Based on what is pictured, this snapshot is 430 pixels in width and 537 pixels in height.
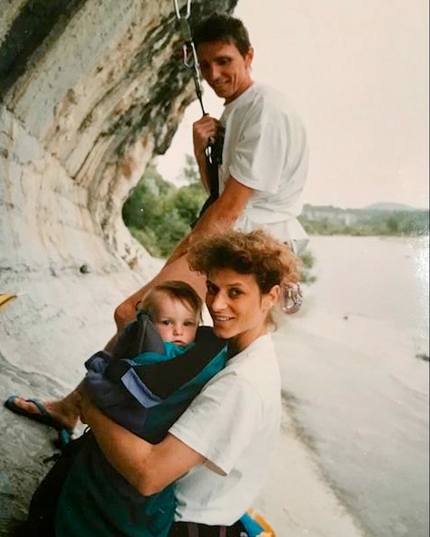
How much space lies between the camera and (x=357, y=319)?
1.44 m

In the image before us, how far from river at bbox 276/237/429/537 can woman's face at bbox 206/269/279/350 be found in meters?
0.11

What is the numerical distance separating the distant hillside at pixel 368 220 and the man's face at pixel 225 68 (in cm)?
27

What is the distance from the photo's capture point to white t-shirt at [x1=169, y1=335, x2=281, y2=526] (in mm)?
1171

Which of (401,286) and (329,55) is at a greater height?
(329,55)

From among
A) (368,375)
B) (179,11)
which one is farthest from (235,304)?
(179,11)

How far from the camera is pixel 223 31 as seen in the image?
1.37 meters

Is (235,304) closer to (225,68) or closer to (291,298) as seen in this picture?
(291,298)

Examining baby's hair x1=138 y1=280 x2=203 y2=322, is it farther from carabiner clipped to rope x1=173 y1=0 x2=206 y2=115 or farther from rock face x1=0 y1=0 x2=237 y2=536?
carabiner clipped to rope x1=173 y1=0 x2=206 y2=115

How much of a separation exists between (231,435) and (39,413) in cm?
41

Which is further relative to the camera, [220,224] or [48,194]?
[48,194]

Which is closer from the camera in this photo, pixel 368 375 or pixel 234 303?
pixel 234 303

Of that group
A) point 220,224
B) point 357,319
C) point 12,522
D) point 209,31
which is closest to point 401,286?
point 357,319

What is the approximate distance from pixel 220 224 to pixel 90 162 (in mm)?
373

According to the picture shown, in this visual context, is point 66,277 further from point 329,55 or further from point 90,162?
point 329,55
